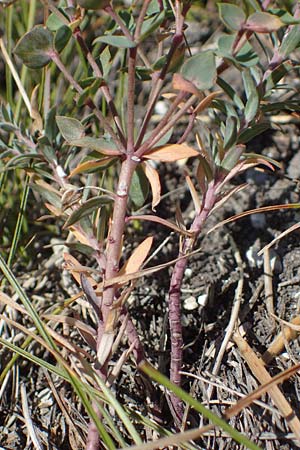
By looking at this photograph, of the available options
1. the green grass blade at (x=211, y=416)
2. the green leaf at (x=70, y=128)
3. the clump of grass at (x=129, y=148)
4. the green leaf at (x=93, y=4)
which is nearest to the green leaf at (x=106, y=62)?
the clump of grass at (x=129, y=148)

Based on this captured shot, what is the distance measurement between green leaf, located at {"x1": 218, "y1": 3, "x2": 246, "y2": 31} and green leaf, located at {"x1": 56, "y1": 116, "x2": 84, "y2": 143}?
0.97 feet

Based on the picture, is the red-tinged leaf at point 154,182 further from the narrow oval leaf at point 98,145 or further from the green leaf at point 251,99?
the green leaf at point 251,99

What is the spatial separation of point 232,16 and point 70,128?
32cm

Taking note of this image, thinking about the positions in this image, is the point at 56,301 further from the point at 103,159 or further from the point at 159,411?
the point at 103,159

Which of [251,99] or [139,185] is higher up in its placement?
[251,99]

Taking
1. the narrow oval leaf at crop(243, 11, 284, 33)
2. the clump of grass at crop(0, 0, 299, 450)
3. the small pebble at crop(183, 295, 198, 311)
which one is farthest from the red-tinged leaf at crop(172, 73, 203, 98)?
the small pebble at crop(183, 295, 198, 311)

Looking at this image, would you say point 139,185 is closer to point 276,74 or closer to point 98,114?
point 98,114

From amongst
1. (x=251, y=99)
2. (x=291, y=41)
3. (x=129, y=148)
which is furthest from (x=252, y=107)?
(x=129, y=148)

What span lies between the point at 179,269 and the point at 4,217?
624 mm

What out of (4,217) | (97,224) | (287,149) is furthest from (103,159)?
(287,149)

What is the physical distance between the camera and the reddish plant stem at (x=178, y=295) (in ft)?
3.28

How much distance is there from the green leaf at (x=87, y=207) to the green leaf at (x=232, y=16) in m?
0.32

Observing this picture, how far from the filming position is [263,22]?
2.57ft

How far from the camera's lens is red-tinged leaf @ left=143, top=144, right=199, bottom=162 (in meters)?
0.90
